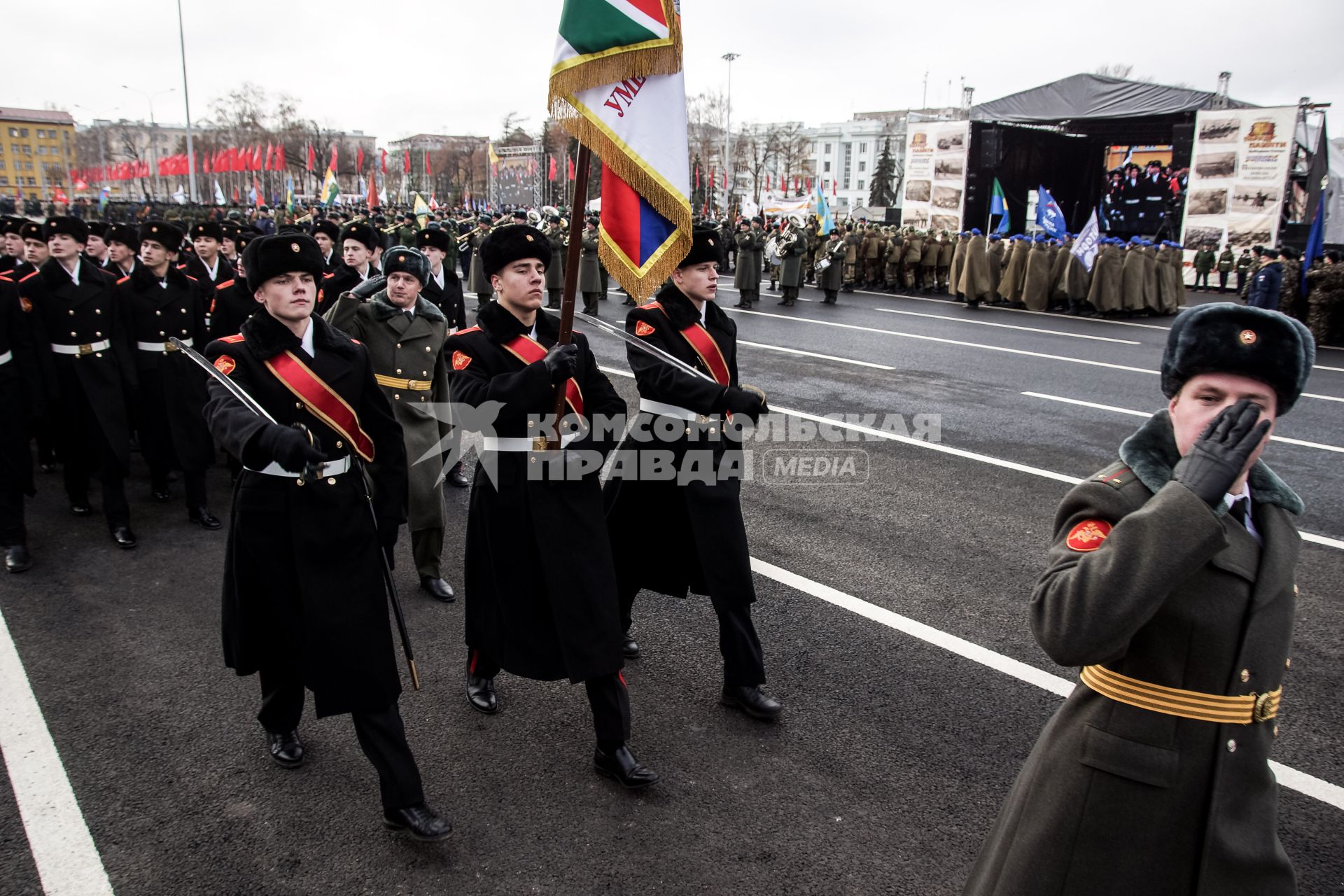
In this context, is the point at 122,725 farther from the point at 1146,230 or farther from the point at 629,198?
the point at 1146,230

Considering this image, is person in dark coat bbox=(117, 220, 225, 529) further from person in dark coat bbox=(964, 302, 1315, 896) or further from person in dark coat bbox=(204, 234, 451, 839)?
person in dark coat bbox=(964, 302, 1315, 896)

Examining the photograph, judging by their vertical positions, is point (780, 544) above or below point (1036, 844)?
below

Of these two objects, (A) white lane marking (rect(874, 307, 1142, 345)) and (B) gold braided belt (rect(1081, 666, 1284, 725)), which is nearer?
(B) gold braided belt (rect(1081, 666, 1284, 725))

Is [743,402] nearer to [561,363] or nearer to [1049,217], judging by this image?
[561,363]

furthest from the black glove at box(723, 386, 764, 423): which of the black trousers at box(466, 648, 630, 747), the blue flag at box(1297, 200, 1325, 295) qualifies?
the blue flag at box(1297, 200, 1325, 295)

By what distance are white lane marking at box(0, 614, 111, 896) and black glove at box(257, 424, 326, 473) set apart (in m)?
1.45

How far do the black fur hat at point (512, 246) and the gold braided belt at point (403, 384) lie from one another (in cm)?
200

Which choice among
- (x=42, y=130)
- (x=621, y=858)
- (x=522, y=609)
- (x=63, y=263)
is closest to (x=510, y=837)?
(x=621, y=858)

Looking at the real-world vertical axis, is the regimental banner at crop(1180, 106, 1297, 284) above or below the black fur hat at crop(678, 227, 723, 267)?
above

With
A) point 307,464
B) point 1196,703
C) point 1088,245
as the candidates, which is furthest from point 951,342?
point 1196,703

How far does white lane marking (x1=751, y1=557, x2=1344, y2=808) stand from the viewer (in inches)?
140

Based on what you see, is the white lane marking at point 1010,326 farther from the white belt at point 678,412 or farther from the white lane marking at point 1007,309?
the white belt at point 678,412

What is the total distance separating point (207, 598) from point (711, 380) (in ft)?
10.3

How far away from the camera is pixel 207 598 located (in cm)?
525
